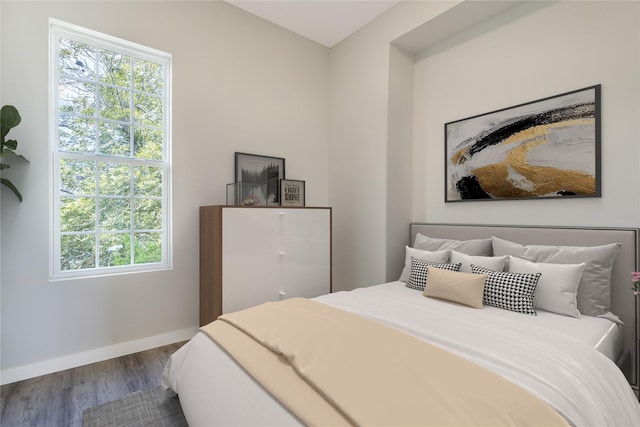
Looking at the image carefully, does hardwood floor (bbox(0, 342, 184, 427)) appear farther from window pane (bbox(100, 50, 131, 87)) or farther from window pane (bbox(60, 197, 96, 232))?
window pane (bbox(100, 50, 131, 87))

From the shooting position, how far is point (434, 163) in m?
3.16

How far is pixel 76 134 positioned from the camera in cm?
241

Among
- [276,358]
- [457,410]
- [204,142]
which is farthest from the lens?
[204,142]

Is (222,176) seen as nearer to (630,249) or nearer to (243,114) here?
(243,114)

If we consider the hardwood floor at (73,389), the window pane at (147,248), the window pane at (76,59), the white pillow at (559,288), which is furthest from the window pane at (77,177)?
the white pillow at (559,288)

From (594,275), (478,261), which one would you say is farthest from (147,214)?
(594,275)

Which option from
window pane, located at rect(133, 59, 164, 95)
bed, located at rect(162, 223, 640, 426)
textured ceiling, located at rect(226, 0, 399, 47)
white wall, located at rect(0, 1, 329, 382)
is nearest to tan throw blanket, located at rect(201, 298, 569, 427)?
bed, located at rect(162, 223, 640, 426)

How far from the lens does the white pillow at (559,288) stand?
5.99 feet

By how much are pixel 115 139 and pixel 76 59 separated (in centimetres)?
63

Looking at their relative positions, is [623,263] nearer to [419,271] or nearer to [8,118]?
[419,271]

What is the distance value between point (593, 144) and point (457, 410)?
7.20ft

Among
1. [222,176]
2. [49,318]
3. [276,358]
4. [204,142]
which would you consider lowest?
[49,318]

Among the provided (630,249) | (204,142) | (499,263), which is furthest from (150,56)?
(630,249)

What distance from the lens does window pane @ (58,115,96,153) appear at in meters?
2.35
